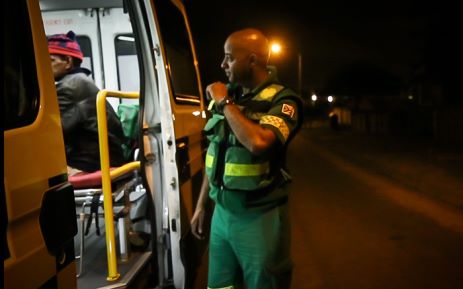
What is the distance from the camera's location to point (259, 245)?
221 cm

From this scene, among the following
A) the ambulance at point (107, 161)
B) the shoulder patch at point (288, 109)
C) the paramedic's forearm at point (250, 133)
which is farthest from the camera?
the shoulder patch at point (288, 109)

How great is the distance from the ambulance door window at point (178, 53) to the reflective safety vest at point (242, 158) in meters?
0.86

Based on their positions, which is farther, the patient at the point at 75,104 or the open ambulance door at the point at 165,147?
the patient at the point at 75,104

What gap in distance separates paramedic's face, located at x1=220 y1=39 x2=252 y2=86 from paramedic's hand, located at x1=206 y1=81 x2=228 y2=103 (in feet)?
0.28

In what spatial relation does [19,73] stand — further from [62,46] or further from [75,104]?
[62,46]

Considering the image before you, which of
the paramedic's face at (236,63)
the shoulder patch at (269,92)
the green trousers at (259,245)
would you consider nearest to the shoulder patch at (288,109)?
the shoulder patch at (269,92)

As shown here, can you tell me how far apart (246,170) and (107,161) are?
96cm

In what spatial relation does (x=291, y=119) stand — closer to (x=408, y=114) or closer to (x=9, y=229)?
(x=9, y=229)

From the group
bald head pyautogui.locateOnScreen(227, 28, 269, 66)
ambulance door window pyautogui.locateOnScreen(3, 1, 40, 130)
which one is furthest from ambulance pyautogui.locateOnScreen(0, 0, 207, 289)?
bald head pyautogui.locateOnScreen(227, 28, 269, 66)

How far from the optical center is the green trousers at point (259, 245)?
87.6 inches

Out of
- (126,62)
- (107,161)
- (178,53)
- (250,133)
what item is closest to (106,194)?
(107,161)

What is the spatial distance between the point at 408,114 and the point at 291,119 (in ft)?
69.0

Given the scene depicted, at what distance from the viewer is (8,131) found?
129 cm

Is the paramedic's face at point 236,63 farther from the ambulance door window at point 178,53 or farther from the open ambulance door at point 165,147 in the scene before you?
the ambulance door window at point 178,53
